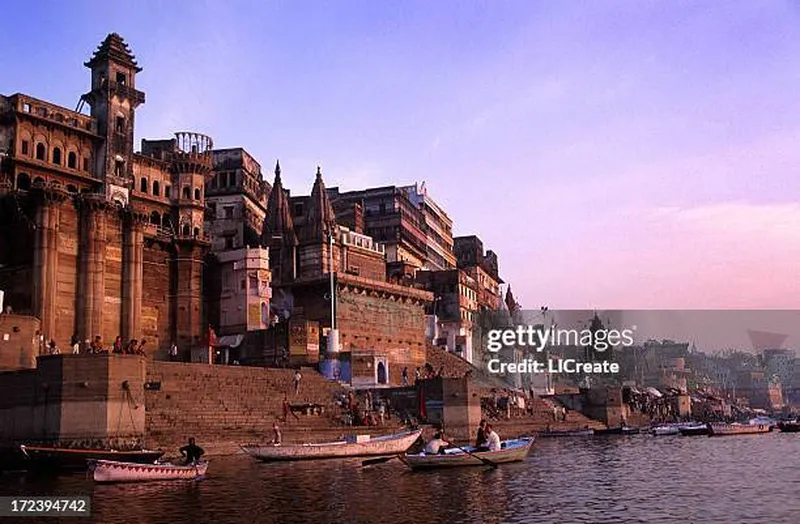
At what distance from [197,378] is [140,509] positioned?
17.8 metres

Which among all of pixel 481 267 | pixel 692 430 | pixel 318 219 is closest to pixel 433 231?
pixel 481 267

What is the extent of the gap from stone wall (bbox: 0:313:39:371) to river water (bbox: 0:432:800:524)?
10066 millimetres

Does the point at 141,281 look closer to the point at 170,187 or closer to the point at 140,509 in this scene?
the point at 170,187

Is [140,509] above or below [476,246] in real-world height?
below

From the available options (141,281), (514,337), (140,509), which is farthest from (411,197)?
(140,509)

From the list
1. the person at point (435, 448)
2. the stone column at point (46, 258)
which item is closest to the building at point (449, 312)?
the stone column at point (46, 258)

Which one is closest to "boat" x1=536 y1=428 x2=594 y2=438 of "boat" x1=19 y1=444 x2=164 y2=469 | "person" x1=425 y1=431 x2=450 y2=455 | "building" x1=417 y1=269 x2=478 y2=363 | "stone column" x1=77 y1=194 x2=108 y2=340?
"building" x1=417 y1=269 x2=478 y2=363

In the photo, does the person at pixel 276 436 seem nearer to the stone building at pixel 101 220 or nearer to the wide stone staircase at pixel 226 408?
the wide stone staircase at pixel 226 408

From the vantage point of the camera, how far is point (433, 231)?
3688 inches

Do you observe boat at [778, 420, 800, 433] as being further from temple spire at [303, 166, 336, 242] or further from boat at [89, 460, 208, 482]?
boat at [89, 460, 208, 482]

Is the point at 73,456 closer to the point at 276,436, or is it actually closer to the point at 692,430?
the point at 276,436

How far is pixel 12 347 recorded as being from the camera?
36000mm

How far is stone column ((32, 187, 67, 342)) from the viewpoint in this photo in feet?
148

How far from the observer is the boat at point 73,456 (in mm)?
26719
